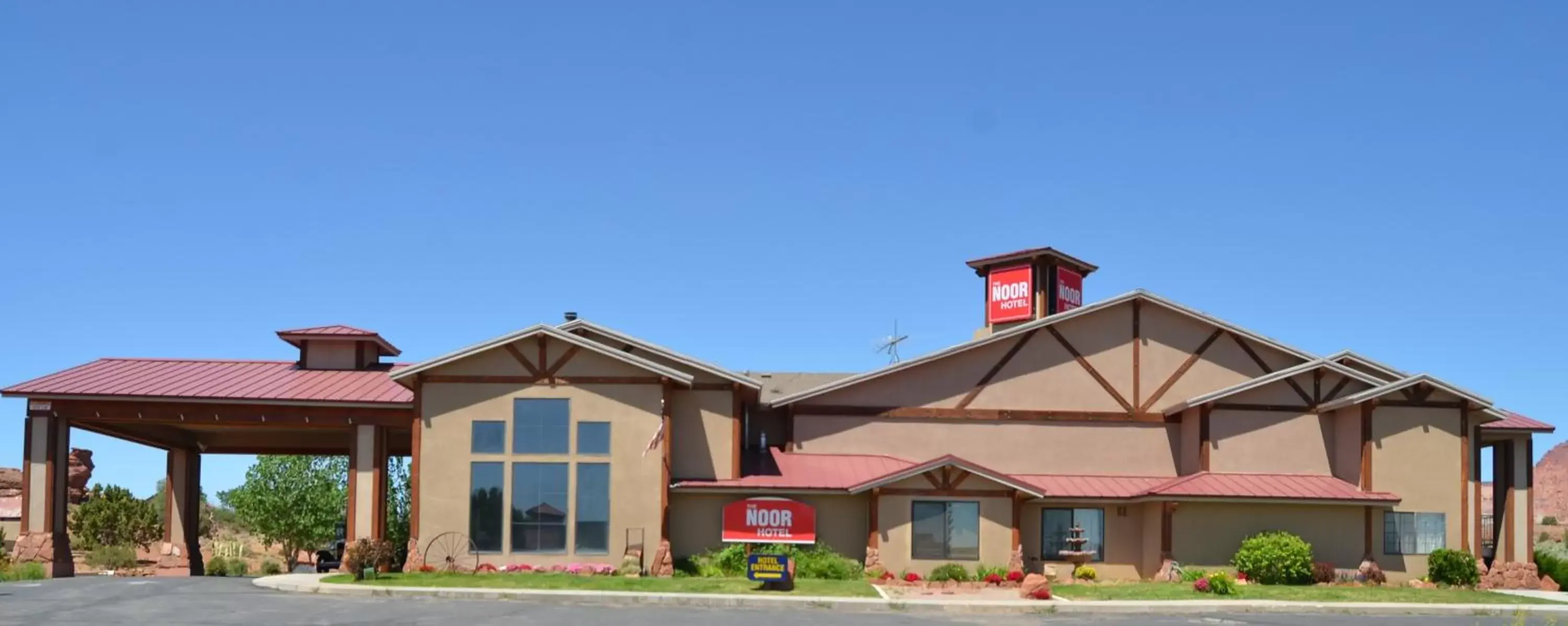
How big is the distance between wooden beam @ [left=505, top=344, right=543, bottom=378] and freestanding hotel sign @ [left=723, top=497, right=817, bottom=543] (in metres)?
5.83

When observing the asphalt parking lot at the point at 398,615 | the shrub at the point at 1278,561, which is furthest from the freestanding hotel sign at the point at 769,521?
the shrub at the point at 1278,561

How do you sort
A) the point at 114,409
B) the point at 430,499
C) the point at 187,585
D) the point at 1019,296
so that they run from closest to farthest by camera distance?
the point at 187,585
the point at 430,499
the point at 114,409
the point at 1019,296

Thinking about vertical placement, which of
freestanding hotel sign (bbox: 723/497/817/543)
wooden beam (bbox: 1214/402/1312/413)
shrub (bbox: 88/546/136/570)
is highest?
wooden beam (bbox: 1214/402/1312/413)

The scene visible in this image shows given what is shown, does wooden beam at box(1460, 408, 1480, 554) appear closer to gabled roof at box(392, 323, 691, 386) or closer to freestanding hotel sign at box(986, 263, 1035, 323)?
freestanding hotel sign at box(986, 263, 1035, 323)

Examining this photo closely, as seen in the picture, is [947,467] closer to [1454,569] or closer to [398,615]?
[1454,569]

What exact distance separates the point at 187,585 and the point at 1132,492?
23.2m

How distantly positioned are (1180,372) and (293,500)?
38.0 m

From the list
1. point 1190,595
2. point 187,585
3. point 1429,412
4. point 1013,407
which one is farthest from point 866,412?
Result: point 187,585

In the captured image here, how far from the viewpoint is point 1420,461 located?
39469 millimetres

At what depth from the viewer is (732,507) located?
37875 millimetres

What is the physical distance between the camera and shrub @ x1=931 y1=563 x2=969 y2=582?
1442 inches

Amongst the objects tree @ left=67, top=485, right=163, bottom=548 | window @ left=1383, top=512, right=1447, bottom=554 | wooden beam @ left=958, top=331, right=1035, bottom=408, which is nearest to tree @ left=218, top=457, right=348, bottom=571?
tree @ left=67, top=485, right=163, bottom=548

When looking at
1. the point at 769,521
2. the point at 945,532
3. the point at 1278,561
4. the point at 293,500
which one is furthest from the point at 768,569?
the point at 293,500

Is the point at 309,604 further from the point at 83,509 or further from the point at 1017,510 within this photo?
the point at 83,509
